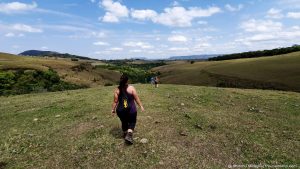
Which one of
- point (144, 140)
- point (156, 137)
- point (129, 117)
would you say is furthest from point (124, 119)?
point (156, 137)

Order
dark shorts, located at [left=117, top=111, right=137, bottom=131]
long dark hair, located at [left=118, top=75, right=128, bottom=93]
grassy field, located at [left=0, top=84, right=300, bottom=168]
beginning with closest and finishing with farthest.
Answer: grassy field, located at [left=0, top=84, right=300, bottom=168] → long dark hair, located at [left=118, top=75, right=128, bottom=93] → dark shorts, located at [left=117, top=111, right=137, bottom=131]

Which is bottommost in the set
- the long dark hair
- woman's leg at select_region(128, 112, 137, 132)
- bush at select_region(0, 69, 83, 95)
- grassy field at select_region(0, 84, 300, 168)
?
bush at select_region(0, 69, 83, 95)

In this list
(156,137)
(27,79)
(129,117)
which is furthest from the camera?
(27,79)

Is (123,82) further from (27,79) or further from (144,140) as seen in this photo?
(27,79)

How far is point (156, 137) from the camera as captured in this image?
43.2 feet

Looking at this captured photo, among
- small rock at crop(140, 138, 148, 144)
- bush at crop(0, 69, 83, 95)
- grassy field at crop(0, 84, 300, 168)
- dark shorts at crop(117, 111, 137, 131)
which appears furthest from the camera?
bush at crop(0, 69, 83, 95)

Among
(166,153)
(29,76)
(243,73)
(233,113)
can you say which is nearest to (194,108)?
(233,113)

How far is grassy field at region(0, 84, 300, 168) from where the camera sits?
1112 centimetres

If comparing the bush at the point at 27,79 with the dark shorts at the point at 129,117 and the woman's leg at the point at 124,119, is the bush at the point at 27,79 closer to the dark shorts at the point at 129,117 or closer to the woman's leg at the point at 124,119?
the woman's leg at the point at 124,119

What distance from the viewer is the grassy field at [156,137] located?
1112 cm

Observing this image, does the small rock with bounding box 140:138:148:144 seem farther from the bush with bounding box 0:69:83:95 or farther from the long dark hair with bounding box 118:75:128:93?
the bush with bounding box 0:69:83:95

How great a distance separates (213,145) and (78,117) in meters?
8.04

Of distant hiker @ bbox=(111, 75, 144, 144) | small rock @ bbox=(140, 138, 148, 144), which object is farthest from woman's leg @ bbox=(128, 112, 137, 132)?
small rock @ bbox=(140, 138, 148, 144)

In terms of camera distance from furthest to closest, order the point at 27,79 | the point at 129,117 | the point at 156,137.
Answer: the point at 27,79 < the point at 156,137 < the point at 129,117
